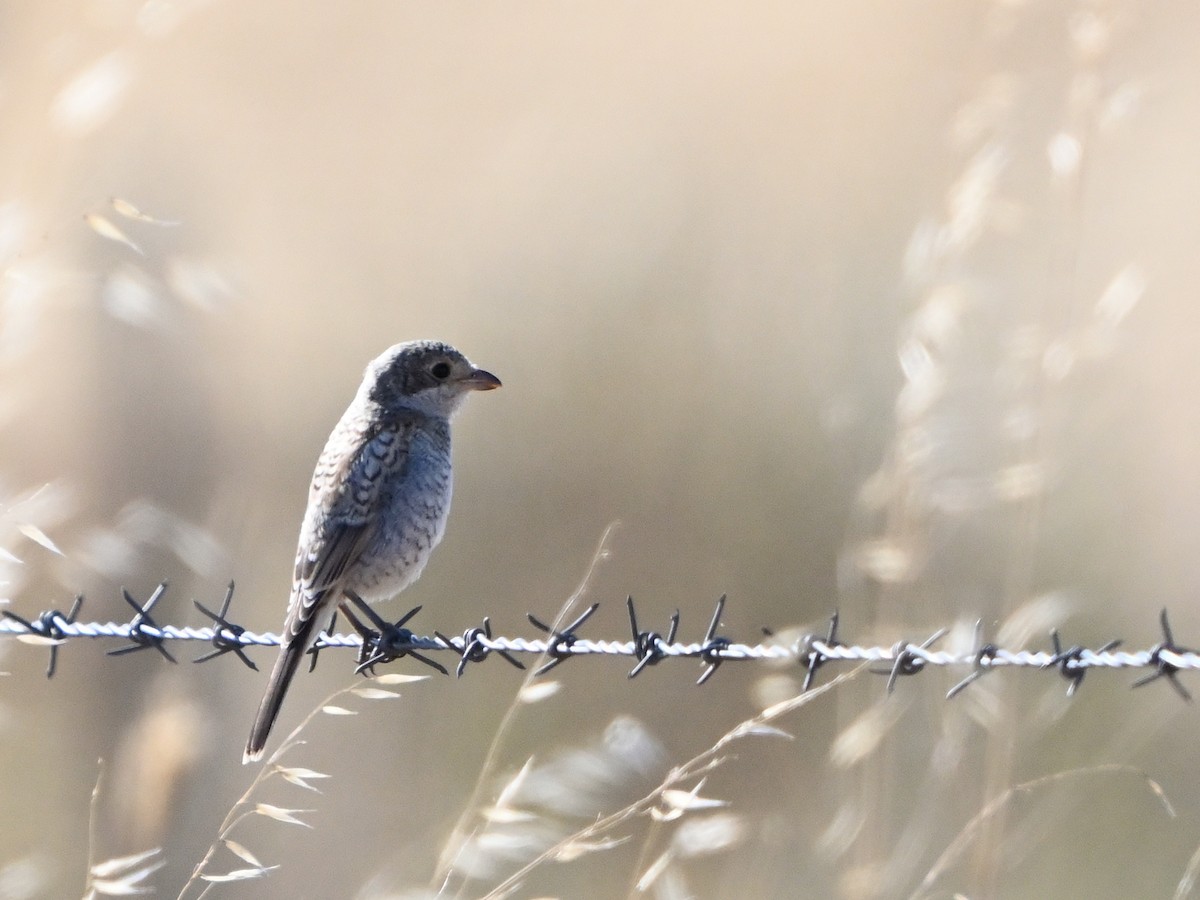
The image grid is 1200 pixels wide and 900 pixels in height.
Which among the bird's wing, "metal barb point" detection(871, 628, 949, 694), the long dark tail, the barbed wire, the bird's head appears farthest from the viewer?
the bird's head

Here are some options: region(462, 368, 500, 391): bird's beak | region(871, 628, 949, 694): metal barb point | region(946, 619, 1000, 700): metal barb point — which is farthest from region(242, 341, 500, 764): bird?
region(946, 619, 1000, 700): metal barb point

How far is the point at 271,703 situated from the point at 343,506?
28.0 inches

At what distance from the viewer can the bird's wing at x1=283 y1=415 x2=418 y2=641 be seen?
3.71m

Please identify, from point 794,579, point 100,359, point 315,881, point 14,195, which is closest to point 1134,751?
point 794,579

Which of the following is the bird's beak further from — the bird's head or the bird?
the bird

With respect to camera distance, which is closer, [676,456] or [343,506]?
[343,506]

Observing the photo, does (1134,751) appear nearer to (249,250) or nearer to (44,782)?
(44,782)

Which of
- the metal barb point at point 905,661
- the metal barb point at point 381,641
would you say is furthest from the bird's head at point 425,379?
the metal barb point at point 905,661

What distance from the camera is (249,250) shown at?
24.5 feet

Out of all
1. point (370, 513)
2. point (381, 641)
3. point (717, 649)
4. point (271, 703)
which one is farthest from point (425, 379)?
point (717, 649)

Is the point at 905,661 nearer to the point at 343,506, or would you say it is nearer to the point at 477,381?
the point at 343,506

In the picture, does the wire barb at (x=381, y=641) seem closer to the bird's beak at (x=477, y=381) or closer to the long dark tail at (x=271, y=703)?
the long dark tail at (x=271, y=703)

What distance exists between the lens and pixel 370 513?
3908 mm

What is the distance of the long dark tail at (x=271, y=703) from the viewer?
3.38 m
